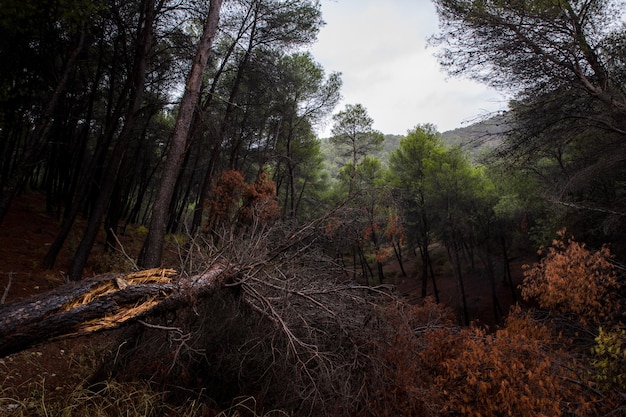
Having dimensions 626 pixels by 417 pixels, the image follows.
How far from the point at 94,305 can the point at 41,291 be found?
5457 mm

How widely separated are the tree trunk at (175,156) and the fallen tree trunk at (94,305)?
1839mm

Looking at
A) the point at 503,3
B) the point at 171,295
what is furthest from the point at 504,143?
the point at 171,295

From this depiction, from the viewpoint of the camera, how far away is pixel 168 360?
374 centimetres

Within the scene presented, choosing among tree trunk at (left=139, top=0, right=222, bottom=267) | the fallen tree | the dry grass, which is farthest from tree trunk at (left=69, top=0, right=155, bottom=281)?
the dry grass

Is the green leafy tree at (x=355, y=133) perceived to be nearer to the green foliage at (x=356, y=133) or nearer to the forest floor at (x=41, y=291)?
the green foliage at (x=356, y=133)

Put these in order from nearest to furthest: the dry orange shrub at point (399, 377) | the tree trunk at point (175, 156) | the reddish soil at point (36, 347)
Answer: the reddish soil at point (36, 347) < the dry orange shrub at point (399, 377) < the tree trunk at point (175, 156)

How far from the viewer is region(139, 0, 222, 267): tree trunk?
5.04 meters

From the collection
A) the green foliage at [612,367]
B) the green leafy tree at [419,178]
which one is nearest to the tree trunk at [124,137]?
the green foliage at [612,367]

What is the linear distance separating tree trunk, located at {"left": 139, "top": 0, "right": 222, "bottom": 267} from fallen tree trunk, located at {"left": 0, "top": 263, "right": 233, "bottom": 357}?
6.03 feet

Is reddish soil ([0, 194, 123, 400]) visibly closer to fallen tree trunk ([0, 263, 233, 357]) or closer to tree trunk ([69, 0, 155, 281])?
fallen tree trunk ([0, 263, 233, 357])

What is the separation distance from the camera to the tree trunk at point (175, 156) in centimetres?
504

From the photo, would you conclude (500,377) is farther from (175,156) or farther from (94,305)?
(175,156)

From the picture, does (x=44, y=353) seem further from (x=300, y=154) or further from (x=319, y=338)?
(x=300, y=154)

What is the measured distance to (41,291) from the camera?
6.33 meters
